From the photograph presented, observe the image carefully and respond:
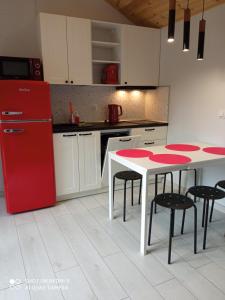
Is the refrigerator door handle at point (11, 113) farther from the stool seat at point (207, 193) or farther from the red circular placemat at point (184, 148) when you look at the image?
the stool seat at point (207, 193)

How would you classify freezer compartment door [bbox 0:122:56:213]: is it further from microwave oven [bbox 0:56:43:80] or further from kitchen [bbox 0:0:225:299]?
microwave oven [bbox 0:56:43:80]

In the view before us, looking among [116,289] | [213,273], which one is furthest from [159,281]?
[213,273]

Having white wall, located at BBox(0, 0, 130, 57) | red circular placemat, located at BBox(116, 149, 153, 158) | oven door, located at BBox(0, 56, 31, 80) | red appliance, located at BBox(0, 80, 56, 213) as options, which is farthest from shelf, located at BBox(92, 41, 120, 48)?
red circular placemat, located at BBox(116, 149, 153, 158)

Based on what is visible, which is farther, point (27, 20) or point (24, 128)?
point (27, 20)

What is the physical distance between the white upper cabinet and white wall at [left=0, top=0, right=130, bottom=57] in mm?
392

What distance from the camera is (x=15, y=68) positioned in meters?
2.78

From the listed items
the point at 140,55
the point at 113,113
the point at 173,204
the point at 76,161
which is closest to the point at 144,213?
the point at 173,204

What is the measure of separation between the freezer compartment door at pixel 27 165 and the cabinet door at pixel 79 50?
835 millimetres

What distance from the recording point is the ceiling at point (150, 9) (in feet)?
9.24

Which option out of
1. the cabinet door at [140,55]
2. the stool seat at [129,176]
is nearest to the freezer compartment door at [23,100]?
the stool seat at [129,176]

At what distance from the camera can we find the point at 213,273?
1.84m

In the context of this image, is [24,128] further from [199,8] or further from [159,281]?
[199,8]

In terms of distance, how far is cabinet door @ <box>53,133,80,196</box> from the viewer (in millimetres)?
2943

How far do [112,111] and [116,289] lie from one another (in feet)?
8.35
